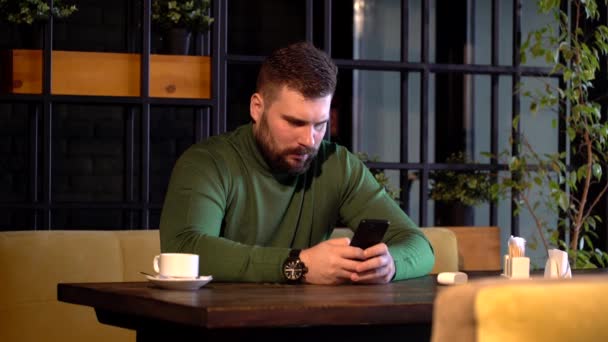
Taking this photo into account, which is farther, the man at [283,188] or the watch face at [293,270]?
the man at [283,188]

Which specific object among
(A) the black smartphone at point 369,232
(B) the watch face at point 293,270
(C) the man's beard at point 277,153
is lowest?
(B) the watch face at point 293,270

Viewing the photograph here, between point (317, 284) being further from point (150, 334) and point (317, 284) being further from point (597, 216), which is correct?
point (597, 216)

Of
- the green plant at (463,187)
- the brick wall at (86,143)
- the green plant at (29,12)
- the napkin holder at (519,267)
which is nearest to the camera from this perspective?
the napkin holder at (519,267)

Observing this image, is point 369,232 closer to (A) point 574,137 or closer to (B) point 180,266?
(B) point 180,266

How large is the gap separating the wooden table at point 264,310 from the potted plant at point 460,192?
7.72 feet

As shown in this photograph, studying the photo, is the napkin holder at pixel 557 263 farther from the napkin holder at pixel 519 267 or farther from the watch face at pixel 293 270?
the watch face at pixel 293 270

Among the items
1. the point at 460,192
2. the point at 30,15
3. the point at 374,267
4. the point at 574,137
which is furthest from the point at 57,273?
the point at 574,137

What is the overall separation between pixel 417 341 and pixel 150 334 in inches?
20.2

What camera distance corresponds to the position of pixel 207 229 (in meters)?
2.43

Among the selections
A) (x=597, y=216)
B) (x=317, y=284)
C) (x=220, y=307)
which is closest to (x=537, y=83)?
(x=597, y=216)

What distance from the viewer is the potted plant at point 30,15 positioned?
3.86 metres

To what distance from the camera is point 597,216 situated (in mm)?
4445

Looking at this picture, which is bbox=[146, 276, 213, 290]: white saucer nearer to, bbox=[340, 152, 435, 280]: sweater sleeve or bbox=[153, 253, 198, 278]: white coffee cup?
bbox=[153, 253, 198, 278]: white coffee cup

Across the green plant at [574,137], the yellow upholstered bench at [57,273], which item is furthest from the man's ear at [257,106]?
the green plant at [574,137]
